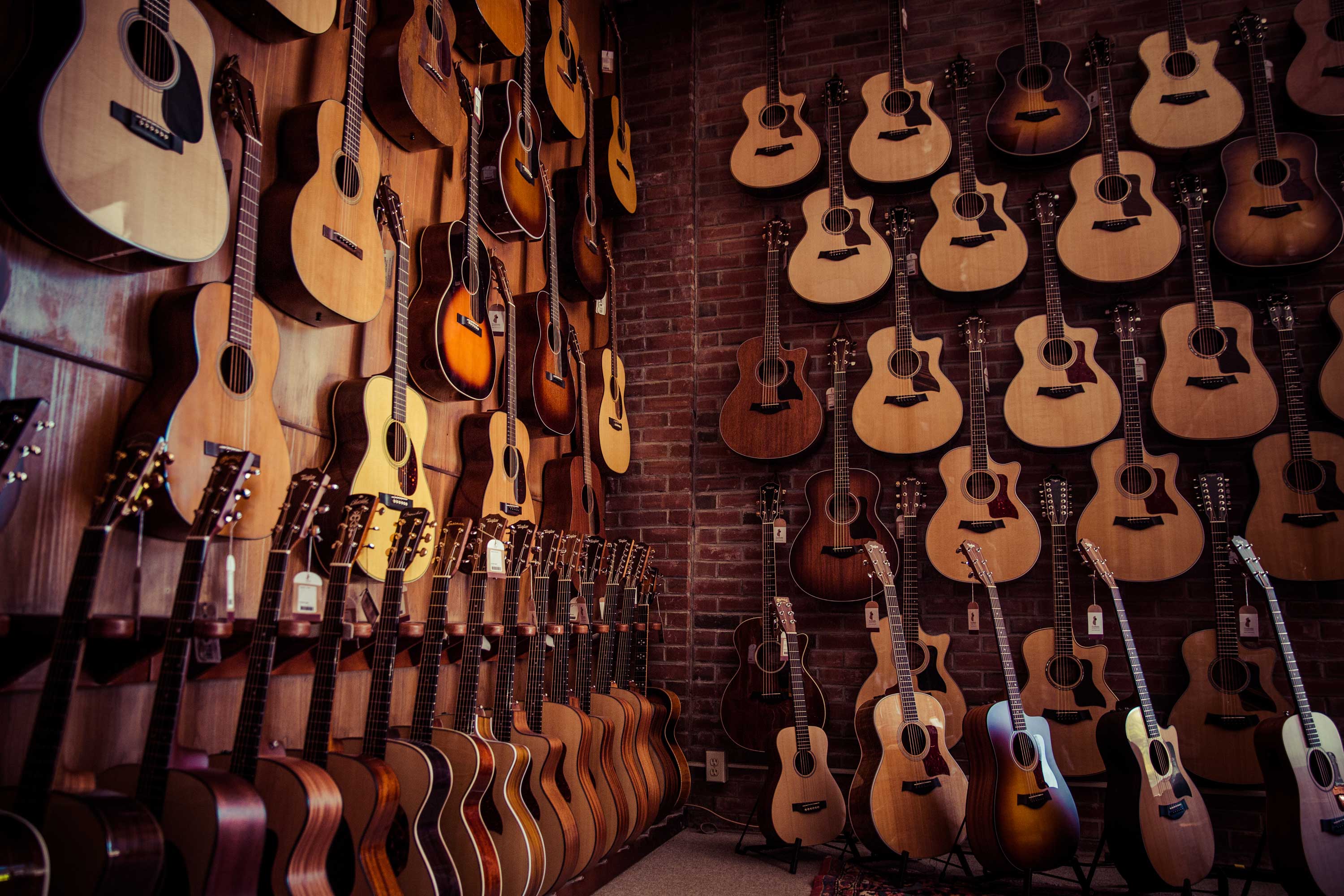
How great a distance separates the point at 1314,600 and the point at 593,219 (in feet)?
10.9

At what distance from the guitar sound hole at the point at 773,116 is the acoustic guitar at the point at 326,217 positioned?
2.34 metres

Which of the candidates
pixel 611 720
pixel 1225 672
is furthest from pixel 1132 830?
pixel 611 720

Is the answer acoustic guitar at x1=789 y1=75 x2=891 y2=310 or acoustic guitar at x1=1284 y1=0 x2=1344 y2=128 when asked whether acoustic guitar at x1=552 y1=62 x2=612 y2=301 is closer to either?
acoustic guitar at x1=789 y1=75 x2=891 y2=310

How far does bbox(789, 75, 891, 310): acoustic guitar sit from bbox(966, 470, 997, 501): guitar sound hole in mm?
916

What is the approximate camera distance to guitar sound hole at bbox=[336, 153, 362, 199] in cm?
223

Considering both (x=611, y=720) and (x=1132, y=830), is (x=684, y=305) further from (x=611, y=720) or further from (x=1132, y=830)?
(x=1132, y=830)

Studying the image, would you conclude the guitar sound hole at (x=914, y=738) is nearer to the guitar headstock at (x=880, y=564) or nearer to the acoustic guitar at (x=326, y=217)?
the guitar headstock at (x=880, y=564)

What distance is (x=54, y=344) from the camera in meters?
1.64

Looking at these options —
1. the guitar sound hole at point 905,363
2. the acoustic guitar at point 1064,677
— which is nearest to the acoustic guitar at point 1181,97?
the guitar sound hole at point 905,363

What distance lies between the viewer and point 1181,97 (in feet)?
12.4

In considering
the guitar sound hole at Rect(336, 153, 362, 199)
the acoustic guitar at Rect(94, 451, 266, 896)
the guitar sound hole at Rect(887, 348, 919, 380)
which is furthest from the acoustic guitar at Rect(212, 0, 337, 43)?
the guitar sound hole at Rect(887, 348, 919, 380)

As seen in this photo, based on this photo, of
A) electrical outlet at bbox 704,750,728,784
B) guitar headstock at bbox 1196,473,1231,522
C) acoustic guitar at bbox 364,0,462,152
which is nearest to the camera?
acoustic guitar at bbox 364,0,462,152

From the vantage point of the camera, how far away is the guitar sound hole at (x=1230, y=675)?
128 inches

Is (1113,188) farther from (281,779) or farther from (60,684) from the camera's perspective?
(60,684)
